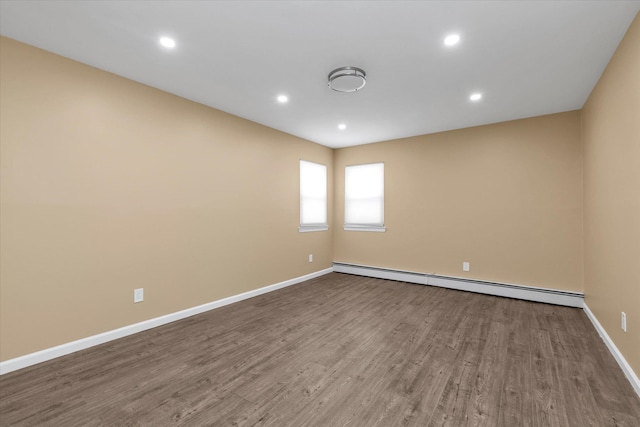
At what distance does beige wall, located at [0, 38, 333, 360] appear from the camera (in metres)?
2.25

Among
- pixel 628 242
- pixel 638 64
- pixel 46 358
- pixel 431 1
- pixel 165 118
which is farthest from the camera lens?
pixel 165 118

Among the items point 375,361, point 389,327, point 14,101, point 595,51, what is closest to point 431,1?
point 595,51

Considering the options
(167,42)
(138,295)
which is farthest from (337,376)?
(167,42)

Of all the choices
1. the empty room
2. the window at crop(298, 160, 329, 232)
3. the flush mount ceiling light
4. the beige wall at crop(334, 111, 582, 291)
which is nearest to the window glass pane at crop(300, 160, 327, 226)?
the window at crop(298, 160, 329, 232)

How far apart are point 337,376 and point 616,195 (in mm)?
2803

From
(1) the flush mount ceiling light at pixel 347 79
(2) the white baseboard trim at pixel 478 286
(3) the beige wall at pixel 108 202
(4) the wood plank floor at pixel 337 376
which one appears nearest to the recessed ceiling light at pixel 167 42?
(3) the beige wall at pixel 108 202

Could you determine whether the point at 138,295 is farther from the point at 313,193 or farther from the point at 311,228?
the point at 313,193

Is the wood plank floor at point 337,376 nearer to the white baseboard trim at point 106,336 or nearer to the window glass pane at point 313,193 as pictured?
the white baseboard trim at point 106,336

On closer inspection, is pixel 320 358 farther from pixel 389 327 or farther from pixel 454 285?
pixel 454 285

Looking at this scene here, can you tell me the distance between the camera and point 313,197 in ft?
17.7

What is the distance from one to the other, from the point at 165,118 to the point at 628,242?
444cm

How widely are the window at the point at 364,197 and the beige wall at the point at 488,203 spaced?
0.15 meters

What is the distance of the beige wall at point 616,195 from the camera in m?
2.01

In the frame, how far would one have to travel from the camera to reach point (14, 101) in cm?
222
